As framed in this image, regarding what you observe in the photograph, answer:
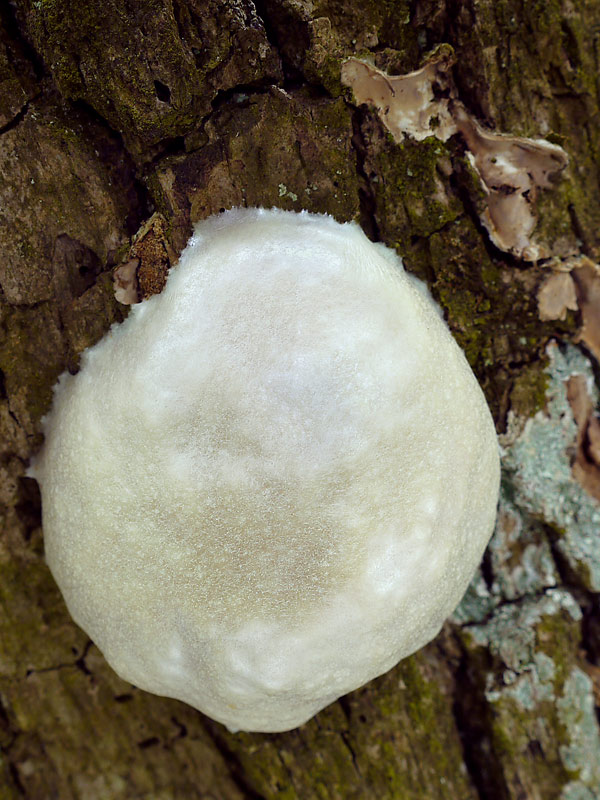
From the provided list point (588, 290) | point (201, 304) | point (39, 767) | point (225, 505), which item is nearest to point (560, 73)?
point (588, 290)

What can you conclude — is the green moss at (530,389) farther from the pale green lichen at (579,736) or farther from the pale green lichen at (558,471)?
the pale green lichen at (579,736)

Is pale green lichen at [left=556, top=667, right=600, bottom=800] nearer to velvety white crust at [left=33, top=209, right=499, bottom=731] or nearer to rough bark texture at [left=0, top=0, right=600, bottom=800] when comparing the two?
rough bark texture at [left=0, top=0, right=600, bottom=800]

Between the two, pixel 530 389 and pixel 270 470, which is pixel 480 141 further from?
pixel 270 470

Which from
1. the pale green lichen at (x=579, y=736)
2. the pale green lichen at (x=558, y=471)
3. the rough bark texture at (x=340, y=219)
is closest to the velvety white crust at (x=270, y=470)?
the rough bark texture at (x=340, y=219)

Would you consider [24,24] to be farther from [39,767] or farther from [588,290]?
[39,767]

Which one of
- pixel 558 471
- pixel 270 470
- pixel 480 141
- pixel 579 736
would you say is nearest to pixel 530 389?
pixel 558 471

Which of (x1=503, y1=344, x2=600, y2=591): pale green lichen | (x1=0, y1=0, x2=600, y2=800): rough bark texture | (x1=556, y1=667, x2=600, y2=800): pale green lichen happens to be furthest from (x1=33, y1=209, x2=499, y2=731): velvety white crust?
(x1=556, y1=667, x2=600, y2=800): pale green lichen
